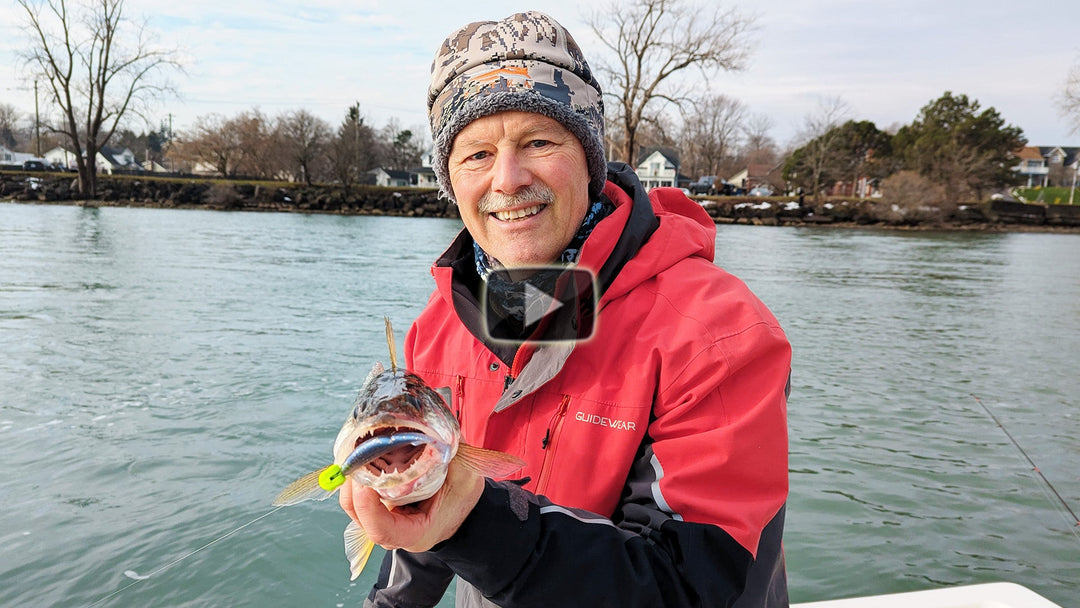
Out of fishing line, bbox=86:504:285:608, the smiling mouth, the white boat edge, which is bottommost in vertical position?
fishing line, bbox=86:504:285:608

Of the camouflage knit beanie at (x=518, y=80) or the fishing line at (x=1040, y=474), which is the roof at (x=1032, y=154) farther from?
the camouflage knit beanie at (x=518, y=80)

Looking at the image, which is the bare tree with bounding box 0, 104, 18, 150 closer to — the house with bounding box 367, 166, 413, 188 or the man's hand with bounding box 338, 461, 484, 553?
the house with bounding box 367, 166, 413, 188

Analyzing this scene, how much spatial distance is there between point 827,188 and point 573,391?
66.2m

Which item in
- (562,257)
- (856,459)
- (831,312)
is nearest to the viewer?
(562,257)

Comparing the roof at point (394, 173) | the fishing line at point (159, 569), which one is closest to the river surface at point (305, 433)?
the fishing line at point (159, 569)

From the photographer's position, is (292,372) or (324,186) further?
(324,186)

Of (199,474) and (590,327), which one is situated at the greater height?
(590,327)

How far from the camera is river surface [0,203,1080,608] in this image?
13.9 ft

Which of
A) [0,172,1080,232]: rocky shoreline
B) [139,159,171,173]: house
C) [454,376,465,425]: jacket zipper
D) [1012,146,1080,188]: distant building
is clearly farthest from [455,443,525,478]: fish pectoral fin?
[139,159,171,173]: house

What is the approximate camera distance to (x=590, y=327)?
1.85 metres

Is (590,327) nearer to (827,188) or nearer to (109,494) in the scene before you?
(109,494)

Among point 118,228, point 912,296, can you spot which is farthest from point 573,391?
point 118,228

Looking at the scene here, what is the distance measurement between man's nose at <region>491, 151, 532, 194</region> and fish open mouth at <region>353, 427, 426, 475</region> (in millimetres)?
997
